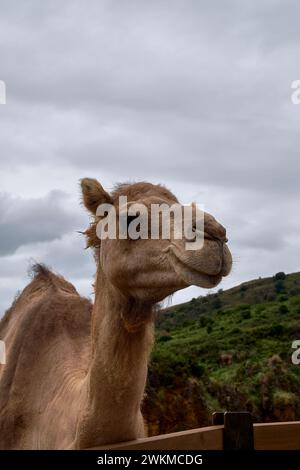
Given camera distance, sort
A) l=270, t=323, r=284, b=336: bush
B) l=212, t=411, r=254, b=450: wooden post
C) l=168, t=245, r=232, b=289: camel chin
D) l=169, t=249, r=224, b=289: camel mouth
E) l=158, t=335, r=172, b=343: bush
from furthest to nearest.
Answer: l=270, t=323, r=284, b=336: bush, l=158, t=335, r=172, b=343: bush, l=169, t=249, r=224, b=289: camel mouth, l=168, t=245, r=232, b=289: camel chin, l=212, t=411, r=254, b=450: wooden post

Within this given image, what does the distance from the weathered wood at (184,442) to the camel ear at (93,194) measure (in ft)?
9.35

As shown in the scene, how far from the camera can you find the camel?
541cm

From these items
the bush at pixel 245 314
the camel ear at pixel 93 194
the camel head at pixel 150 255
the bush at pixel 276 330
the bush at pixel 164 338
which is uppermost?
the bush at pixel 245 314

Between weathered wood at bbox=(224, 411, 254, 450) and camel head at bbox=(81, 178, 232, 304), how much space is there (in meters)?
1.05

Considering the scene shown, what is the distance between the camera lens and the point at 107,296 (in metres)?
6.29

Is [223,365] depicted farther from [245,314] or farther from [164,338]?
[245,314]

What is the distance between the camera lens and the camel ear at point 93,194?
6.68 metres

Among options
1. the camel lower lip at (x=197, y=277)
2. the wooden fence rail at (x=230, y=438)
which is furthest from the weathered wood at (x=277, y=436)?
the camel lower lip at (x=197, y=277)

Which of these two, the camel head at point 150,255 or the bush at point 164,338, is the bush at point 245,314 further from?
the camel head at point 150,255

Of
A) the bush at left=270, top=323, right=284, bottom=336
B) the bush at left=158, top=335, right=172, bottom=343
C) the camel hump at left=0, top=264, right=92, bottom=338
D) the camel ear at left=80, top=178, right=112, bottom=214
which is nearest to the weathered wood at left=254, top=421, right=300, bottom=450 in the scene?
the camel ear at left=80, top=178, right=112, bottom=214

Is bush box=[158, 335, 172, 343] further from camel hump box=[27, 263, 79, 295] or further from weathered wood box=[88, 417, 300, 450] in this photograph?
weathered wood box=[88, 417, 300, 450]

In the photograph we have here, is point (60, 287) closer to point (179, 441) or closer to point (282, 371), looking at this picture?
point (179, 441)

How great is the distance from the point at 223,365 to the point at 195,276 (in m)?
29.6
